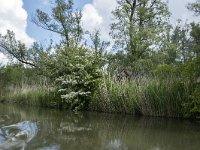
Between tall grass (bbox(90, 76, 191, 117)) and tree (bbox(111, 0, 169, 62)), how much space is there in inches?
428

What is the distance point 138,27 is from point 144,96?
14.1m

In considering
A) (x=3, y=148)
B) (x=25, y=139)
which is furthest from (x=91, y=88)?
(x=3, y=148)

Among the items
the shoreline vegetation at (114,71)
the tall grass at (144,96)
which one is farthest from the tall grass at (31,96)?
the tall grass at (144,96)

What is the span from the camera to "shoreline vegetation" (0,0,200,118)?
13.1 m

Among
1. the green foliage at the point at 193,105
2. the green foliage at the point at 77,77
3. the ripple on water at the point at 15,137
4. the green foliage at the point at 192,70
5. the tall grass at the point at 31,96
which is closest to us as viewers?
the ripple on water at the point at 15,137

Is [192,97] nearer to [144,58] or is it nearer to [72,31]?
[144,58]

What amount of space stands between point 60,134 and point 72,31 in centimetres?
2329

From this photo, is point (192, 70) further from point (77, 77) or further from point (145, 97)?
point (77, 77)

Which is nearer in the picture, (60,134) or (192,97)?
(60,134)

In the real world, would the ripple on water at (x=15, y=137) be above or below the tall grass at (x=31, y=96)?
below

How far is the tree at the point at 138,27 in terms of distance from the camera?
26.6 m

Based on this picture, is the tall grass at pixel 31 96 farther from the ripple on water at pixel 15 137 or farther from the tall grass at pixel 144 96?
the ripple on water at pixel 15 137

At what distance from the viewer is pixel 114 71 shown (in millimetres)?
17344

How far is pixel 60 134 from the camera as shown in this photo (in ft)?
28.8
